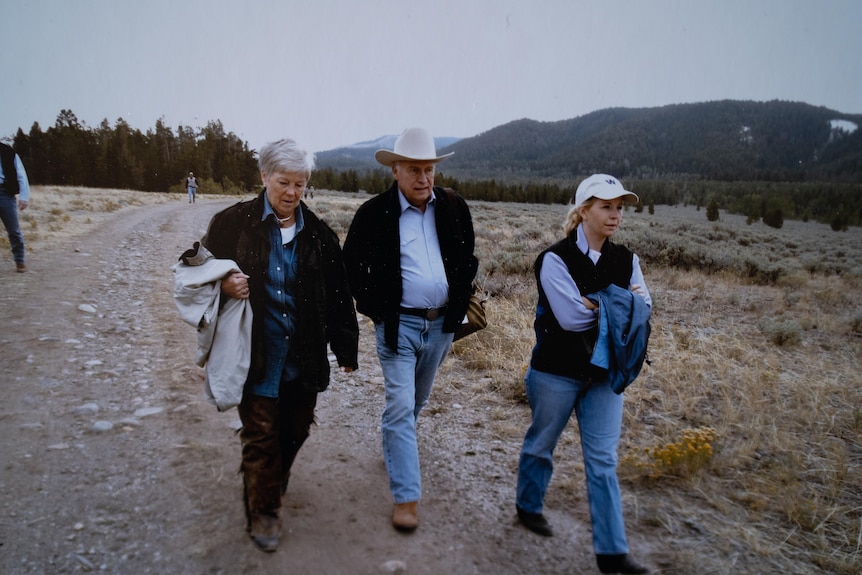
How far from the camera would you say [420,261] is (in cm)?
305

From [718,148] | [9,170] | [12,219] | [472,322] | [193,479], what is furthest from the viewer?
[718,148]

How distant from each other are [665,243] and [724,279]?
7.99ft

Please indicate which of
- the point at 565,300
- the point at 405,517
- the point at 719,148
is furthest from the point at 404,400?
the point at 719,148

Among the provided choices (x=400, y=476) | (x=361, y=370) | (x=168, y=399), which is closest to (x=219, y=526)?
(x=400, y=476)

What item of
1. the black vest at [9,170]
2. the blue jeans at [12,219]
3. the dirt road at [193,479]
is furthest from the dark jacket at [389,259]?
the blue jeans at [12,219]

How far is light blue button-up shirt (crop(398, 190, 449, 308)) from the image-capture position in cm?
301

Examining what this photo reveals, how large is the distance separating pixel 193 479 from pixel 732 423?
416 cm

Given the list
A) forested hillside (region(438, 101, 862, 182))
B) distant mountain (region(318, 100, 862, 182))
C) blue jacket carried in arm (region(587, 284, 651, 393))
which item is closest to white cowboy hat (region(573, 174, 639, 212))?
blue jacket carried in arm (region(587, 284, 651, 393))

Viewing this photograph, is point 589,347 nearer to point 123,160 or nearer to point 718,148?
point 123,160

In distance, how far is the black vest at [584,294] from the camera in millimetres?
2547

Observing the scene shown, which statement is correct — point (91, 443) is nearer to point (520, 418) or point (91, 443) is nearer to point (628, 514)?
point (520, 418)

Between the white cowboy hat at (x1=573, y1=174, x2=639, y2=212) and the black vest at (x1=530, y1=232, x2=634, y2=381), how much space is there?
0.68 ft

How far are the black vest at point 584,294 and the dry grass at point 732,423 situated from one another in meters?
1.16

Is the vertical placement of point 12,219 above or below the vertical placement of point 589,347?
above
